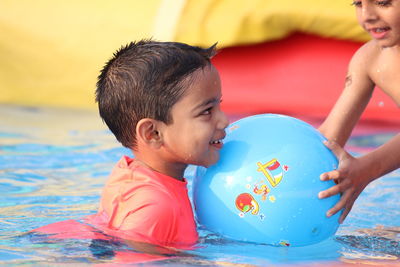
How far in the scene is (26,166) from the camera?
16.5 feet

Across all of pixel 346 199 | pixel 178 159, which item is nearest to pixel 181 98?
pixel 178 159

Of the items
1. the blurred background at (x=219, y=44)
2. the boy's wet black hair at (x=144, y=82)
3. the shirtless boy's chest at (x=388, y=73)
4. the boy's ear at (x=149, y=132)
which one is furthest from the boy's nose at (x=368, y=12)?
the blurred background at (x=219, y=44)

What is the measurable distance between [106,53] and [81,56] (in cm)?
27

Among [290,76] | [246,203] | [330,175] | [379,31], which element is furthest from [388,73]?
[290,76]

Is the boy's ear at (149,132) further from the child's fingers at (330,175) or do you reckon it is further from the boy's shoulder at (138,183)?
the child's fingers at (330,175)

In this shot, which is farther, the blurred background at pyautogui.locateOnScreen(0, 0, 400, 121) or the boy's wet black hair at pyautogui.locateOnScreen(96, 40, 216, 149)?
the blurred background at pyautogui.locateOnScreen(0, 0, 400, 121)

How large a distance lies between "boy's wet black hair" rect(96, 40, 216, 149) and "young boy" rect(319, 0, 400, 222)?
0.67 meters

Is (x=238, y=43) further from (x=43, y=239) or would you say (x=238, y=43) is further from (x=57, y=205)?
(x=43, y=239)

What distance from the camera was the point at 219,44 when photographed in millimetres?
6371

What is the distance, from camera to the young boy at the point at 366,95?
3213mm

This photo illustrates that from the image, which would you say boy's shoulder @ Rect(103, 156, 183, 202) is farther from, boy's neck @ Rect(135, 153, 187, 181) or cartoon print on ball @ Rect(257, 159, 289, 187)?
cartoon print on ball @ Rect(257, 159, 289, 187)

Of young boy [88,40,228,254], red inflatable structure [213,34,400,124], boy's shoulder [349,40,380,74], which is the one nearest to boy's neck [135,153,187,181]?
young boy [88,40,228,254]

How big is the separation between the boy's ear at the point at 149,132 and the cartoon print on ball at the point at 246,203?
0.39m

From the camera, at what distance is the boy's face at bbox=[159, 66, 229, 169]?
10.2 feet
